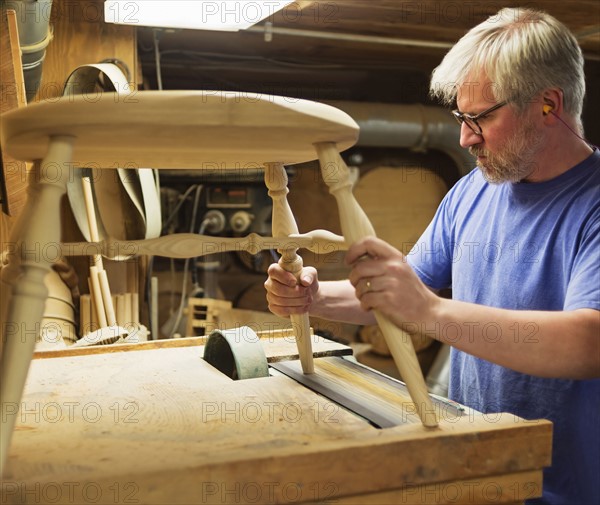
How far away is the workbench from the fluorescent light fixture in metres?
1.01

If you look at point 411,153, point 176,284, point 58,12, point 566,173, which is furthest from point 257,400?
point 411,153

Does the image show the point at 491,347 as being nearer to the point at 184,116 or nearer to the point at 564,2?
the point at 184,116

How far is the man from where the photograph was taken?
94 cm

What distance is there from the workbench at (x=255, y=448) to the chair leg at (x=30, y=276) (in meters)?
0.07

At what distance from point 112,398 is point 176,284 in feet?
7.11

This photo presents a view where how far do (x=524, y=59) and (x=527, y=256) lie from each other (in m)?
0.36

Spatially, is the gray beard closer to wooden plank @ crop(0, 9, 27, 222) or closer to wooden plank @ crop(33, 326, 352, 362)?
wooden plank @ crop(33, 326, 352, 362)

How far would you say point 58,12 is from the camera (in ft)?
Answer: 6.87

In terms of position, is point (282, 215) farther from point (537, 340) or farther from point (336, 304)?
point (537, 340)

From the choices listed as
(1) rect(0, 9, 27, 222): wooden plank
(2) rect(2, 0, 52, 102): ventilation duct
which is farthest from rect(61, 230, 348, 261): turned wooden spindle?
(2) rect(2, 0, 52, 102): ventilation duct

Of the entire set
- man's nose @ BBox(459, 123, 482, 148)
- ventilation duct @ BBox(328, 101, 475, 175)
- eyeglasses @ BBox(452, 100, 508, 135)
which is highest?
eyeglasses @ BBox(452, 100, 508, 135)

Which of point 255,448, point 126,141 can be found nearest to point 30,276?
point 126,141

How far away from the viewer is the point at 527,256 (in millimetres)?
1212

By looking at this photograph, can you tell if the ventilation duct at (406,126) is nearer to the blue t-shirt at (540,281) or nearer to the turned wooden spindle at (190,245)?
the blue t-shirt at (540,281)
